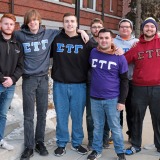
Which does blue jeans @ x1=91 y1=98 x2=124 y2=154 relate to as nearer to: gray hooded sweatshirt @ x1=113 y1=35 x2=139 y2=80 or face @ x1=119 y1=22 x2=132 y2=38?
gray hooded sweatshirt @ x1=113 y1=35 x2=139 y2=80

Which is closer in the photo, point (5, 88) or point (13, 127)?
point (5, 88)

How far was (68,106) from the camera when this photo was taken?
14.9ft

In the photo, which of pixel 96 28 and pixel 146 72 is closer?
pixel 146 72

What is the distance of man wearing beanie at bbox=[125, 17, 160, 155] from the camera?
170 inches

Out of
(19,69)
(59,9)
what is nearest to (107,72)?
(19,69)

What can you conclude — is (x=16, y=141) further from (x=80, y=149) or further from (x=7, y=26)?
(x=7, y=26)

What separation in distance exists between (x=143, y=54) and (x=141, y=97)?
0.60 metres

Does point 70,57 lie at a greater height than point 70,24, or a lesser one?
lesser

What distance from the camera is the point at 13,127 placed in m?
5.22

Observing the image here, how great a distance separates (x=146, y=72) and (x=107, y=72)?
57cm

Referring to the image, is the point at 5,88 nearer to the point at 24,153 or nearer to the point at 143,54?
the point at 24,153

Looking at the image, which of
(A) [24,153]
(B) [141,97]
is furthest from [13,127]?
(B) [141,97]

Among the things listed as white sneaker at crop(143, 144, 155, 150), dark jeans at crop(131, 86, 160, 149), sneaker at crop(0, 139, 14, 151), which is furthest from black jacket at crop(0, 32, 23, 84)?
white sneaker at crop(143, 144, 155, 150)

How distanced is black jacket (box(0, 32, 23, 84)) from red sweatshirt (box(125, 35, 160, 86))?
151 cm
